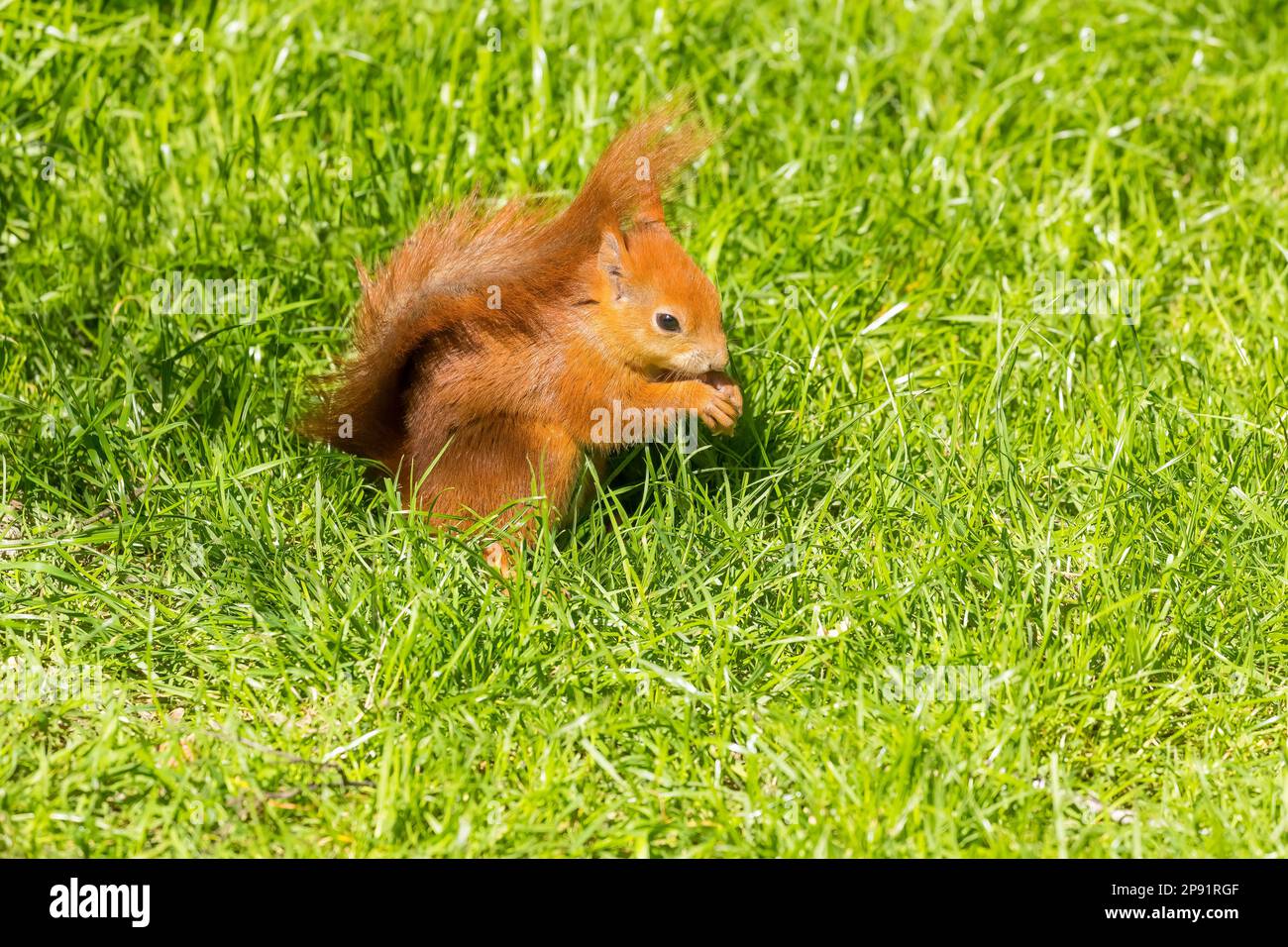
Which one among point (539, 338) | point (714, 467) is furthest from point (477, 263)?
point (714, 467)

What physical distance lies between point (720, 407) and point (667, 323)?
0.20m

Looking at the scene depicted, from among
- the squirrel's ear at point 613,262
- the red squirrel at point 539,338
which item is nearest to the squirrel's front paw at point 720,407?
the red squirrel at point 539,338

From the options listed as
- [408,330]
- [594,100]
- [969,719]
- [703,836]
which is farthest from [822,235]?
[703,836]

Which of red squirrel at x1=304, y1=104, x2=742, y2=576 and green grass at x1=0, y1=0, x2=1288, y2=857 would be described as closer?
green grass at x1=0, y1=0, x2=1288, y2=857

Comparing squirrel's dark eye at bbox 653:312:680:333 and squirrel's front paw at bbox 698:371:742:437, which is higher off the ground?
squirrel's dark eye at bbox 653:312:680:333

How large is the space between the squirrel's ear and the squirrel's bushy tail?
2cm

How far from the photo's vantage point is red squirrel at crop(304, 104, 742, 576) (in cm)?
278

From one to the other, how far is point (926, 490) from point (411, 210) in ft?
5.05

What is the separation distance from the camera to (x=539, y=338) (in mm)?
2812

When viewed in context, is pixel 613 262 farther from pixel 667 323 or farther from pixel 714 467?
pixel 714 467

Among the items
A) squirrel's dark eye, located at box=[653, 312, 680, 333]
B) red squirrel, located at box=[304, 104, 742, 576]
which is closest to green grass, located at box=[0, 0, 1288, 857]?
red squirrel, located at box=[304, 104, 742, 576]

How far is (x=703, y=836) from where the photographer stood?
230 cm

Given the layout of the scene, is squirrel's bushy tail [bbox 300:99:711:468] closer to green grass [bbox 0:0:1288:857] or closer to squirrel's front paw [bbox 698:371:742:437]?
green grass [bbox 0:0:1288:857]

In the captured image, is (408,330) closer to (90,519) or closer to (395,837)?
(90,519)
